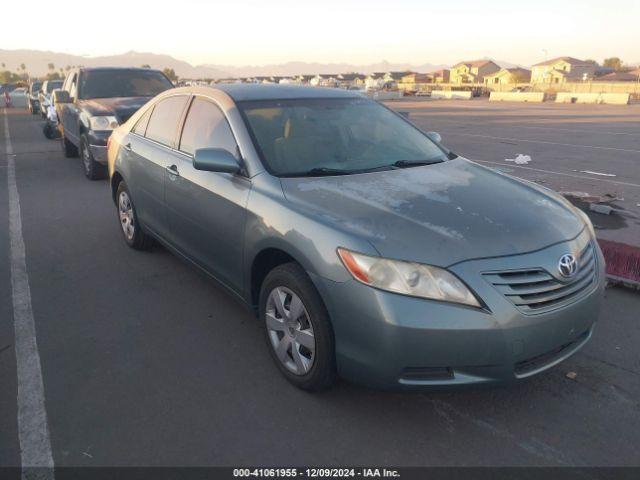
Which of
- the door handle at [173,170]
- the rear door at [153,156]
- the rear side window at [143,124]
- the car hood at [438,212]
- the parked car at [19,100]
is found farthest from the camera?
the parked car at [19,100]

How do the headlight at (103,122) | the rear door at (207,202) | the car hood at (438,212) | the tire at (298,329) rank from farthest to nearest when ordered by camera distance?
the headlight at (103,122) < the rear door at (207,202) < the tire at (298,329) < the car hood at (438,212)

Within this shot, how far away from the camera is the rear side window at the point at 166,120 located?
4.34 meters

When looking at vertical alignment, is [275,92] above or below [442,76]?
below

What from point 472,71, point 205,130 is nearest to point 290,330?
point 205,130

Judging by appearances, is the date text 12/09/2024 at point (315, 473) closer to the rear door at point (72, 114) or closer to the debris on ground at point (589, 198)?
the debris on ground at point (589, 198)

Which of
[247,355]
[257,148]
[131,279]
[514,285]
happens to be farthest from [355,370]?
[131,279]

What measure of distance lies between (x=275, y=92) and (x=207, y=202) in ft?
3.52

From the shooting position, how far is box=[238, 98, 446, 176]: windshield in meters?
3.37

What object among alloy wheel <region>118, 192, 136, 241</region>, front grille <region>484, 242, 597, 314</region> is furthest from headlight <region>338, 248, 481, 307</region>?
alloy wheel <region>118, 192, 136, 241</region>

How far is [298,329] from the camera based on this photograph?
9.37 ft

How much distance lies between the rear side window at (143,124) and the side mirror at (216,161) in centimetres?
204

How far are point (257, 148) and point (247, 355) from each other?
1383 mm

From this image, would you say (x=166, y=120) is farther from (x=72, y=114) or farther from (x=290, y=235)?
(x=72, y=114)

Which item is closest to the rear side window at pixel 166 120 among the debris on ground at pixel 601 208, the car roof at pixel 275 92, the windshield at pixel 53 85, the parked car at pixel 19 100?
the car roof at pixel 275 92
